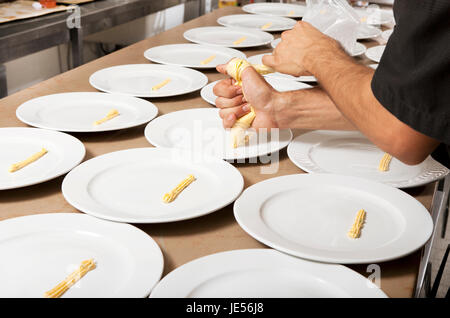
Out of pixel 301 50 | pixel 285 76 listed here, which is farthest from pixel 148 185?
pixel 285 76

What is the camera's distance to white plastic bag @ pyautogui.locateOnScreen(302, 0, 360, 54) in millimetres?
1490

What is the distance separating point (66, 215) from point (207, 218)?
0.76 ft

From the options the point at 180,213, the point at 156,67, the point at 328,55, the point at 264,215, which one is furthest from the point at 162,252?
the point at 156,67

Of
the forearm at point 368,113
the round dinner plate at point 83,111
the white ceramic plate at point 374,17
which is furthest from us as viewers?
the white ceramic plate at point 374,17

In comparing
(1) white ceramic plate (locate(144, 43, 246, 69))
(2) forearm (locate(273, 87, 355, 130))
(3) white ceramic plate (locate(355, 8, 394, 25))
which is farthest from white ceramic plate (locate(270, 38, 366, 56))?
(2) forearm (locate(273, 87, 355, 130))

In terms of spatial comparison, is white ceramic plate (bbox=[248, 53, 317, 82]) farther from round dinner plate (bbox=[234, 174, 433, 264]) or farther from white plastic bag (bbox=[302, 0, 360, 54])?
round dinner plate (bbox=[234, 174, 433, 264])

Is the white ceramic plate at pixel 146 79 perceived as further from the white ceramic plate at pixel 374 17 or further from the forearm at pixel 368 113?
the white ceramic plate at pixel 374 17

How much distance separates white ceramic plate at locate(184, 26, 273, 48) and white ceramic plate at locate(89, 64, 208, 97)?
1.20ft

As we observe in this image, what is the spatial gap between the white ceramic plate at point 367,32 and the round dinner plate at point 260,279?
4.92 feet

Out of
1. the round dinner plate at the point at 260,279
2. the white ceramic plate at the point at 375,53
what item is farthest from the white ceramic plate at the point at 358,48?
the round dinner plate at the point at 260,279

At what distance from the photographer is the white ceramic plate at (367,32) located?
2.07 m

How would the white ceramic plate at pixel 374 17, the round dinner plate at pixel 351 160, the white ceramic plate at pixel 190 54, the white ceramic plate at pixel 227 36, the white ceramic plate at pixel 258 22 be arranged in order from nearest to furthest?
the round dinner plate at pixel 351 160 < the white ceramic plate at pixel 190 54 < the white ceramic plate at pixel 227 36 < the white ceramic plate at pixel 258 22 < the white ceramic plate at pixel 374 17

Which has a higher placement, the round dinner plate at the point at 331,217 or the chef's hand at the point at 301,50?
the chef's hand at the point at 301,50

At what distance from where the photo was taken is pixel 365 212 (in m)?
0.92
